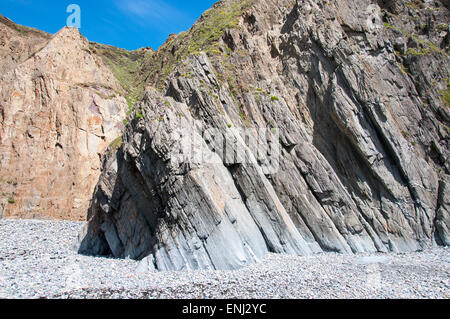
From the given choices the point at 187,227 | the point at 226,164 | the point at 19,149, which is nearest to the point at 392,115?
the point at 226,164

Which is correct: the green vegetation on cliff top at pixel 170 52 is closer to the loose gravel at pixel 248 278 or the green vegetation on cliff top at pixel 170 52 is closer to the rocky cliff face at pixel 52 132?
the rocky cliff face at pixel 52 132

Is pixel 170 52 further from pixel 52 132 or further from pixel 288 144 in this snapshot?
pixel 288 144

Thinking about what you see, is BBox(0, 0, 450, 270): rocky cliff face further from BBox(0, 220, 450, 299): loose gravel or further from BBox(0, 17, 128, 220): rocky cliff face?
BBox(0, 17, 128, 220): rocky cliff face

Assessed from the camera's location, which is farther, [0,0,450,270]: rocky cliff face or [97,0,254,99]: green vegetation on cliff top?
[97,0,254,99]: green vegetation on cliff top

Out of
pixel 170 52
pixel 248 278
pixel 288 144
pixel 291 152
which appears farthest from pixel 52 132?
pixel 248 278

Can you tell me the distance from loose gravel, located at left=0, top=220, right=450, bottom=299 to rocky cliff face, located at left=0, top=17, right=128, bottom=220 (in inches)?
619

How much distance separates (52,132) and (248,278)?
110 feet

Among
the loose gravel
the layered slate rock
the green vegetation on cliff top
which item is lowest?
the loose gravel

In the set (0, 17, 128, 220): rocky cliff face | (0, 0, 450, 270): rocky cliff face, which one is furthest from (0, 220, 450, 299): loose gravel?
(0, 17, 128, 220): rocky cliff face

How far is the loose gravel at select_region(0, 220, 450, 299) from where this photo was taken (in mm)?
10711

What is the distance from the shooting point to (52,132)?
1361 inches

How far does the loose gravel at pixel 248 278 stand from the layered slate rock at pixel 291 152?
1.56m

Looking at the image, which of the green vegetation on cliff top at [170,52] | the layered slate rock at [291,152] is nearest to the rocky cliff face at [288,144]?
the layered slate rock at [291,152]

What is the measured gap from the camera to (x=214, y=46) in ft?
A: 81.0
